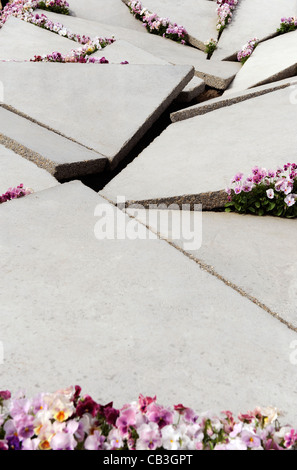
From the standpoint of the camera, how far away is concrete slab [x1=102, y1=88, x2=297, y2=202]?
2914mm

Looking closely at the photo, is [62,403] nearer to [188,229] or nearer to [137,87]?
[188,229]

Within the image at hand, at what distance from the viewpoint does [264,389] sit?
1649 mm

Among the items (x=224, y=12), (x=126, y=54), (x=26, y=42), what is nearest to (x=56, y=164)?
(x=126, y=54)

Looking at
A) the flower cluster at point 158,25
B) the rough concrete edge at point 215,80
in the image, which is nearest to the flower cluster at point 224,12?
the flower cluster at point 158,25

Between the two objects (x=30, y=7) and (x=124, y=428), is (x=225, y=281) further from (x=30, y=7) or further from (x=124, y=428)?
(x=30, y=7)

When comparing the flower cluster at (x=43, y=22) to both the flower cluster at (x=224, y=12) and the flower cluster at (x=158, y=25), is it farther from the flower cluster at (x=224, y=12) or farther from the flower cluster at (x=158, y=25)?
the flower cluster at (x=224, y=12)

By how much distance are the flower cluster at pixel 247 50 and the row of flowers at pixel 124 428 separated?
4.58 metres

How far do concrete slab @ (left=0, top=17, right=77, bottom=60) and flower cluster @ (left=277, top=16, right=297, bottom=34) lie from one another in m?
2.25

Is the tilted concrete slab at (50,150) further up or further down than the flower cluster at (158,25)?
further down

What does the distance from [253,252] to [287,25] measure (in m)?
4.12

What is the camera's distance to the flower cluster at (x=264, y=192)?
2.74 m

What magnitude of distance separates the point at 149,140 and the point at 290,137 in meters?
1.04

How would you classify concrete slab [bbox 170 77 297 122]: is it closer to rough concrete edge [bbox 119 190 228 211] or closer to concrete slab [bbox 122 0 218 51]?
rough concrete edge [bbox 119 190 228 211]

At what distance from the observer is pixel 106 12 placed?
6566 millimetres
